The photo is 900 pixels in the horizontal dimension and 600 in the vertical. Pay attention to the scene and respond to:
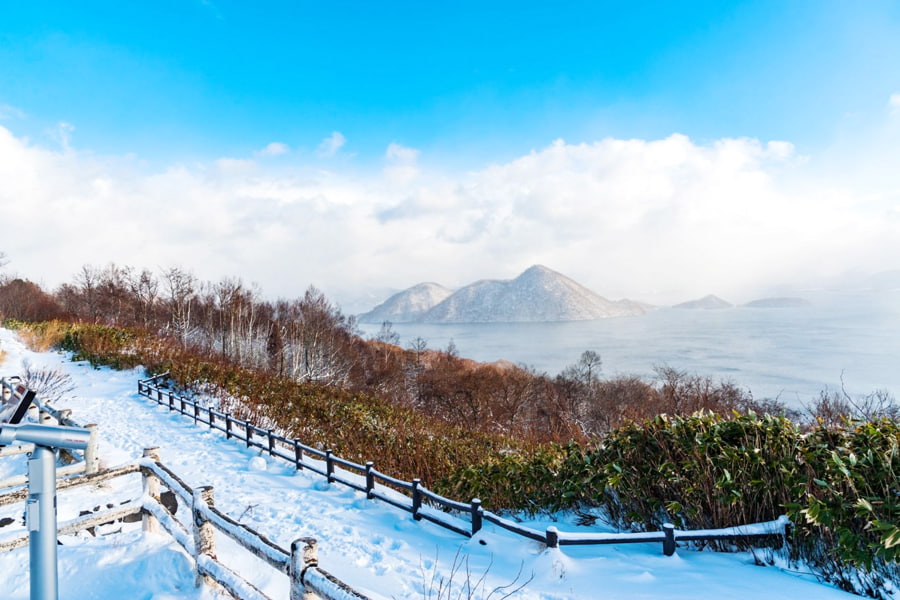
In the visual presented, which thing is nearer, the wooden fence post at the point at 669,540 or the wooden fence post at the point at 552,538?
the wooden fence post at the point at 669,540

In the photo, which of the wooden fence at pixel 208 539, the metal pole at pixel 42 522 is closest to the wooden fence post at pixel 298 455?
the wooden fence at pixel 208 539

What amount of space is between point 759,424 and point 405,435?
12111 mm

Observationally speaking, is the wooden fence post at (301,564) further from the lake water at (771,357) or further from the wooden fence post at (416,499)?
the lake water at (771,357)

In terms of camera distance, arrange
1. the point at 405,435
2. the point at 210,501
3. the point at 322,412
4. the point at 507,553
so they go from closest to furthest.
→ the point at 210,501 < the point at 507,553 < the point at 405,435 < the point at 322,412

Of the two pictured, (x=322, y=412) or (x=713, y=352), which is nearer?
(x=322, y=412)

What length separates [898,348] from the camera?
72.8 m

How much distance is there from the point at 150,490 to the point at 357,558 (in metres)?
2.98

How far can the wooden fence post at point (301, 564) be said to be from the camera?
2.72 m

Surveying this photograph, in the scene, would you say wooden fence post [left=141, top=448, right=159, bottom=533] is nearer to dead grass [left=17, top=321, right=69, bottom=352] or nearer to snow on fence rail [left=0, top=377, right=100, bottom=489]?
snow on fence rail [left=0, top=377, right=100, bottom=489]

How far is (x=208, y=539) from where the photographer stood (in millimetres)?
3506

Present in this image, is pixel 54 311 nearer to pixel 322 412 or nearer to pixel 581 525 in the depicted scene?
pixel 322 412

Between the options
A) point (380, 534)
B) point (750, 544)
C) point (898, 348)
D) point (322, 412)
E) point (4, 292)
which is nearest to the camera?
point (750, 544)

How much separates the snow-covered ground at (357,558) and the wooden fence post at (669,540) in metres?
0.08

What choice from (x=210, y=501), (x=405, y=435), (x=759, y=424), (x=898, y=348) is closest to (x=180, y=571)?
(x=210, y=501)
